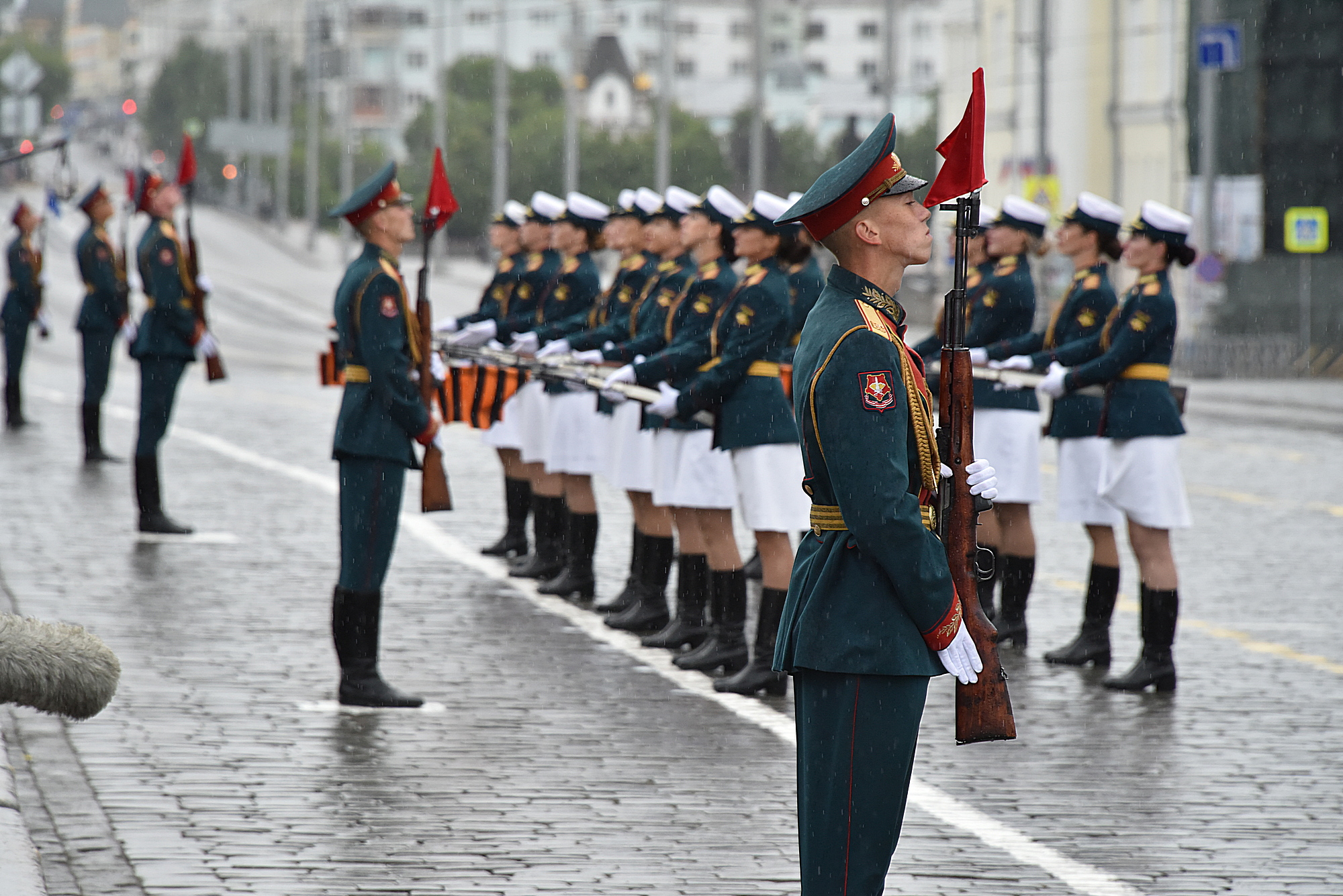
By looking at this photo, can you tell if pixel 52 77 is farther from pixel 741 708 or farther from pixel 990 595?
pixel 741 708

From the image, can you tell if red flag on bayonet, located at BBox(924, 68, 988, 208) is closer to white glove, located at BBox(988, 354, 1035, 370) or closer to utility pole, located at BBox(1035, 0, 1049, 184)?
white glove, located at BBox(988, 354, 1035, 370)

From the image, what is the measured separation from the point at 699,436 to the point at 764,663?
Result: 3.61 ft

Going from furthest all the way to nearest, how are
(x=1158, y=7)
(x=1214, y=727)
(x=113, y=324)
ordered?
1. (x=1158, y=7)
2. (x=113, y=324)
3. (x=1214, y=727)

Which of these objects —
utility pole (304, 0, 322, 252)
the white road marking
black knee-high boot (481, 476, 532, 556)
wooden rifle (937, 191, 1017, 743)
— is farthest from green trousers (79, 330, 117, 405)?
utility pole (304, 0, 322, 252)

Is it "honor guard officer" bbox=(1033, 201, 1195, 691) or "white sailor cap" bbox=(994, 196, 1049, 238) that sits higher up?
"white sailor cap" bbox=(994, 196, 1049, 238)

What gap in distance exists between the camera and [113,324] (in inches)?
669

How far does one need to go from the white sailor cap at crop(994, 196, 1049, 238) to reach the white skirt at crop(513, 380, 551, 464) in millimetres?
2879

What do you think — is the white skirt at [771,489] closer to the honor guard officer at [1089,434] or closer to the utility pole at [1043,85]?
the honor guard officer at [1089,434]

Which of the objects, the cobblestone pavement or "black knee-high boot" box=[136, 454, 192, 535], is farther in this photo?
"black knee-high boot" box=[136, 454, 192, 535]

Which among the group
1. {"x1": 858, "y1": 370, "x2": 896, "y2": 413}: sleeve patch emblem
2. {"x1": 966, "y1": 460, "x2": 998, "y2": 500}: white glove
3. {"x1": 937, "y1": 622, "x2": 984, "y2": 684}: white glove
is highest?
{"x1": 858, "y1": 370, "x2": 896, "y2": 413}: sleeve patch emblem

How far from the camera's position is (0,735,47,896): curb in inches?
217

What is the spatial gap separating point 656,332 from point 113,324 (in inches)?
326

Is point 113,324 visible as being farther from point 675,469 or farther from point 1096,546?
point 1096,546

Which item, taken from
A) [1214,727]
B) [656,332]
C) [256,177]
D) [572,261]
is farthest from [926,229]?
[256,177]
